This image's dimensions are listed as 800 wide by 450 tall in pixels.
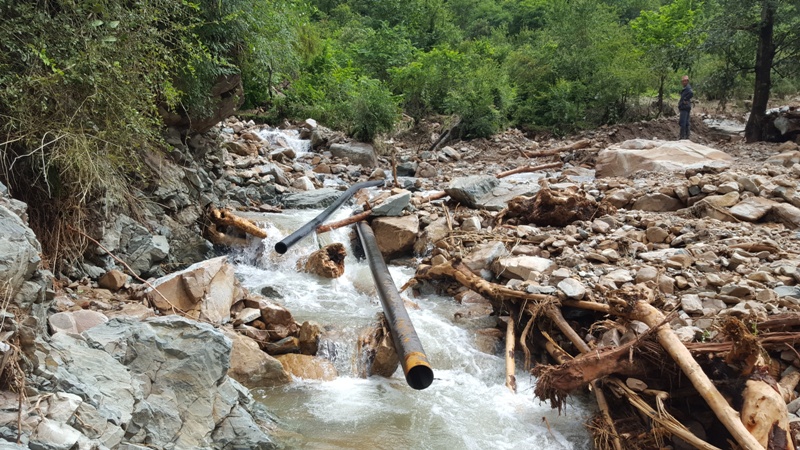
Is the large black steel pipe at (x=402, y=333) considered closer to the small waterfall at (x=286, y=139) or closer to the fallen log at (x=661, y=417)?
the fallen log at (x=661, y=417)

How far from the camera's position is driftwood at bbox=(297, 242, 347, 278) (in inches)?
275

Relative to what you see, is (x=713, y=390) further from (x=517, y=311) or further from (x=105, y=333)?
(x=105, y=333)

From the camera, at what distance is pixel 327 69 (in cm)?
1628

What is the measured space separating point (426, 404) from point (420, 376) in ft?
1.41

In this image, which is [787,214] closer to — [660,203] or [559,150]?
[660,203]

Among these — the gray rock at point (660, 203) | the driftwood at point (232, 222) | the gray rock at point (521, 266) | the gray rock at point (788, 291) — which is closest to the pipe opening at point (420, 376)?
the gray rock at point (521, 266)

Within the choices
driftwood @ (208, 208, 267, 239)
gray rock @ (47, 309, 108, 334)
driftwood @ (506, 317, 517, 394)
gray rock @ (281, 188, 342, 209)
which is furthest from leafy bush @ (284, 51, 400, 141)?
gray rock @ (47, 309, 108, 334)

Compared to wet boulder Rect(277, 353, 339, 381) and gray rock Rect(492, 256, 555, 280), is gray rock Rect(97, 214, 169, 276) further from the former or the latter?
gray rock Rect(492, 256, 555, 280)

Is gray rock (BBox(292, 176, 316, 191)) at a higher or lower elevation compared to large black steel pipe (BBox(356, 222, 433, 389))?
higher

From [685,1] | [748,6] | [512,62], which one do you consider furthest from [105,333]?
[685,1]

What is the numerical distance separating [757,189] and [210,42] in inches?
279

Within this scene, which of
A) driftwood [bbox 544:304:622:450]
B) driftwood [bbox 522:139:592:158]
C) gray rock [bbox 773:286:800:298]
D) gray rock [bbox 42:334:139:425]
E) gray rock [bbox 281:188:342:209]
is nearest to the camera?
gray rock [bbox 42:334:139:425]

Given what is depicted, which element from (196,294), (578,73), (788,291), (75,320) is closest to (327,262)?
(196,294)

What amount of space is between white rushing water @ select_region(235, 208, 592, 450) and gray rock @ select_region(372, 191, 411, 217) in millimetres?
2086
